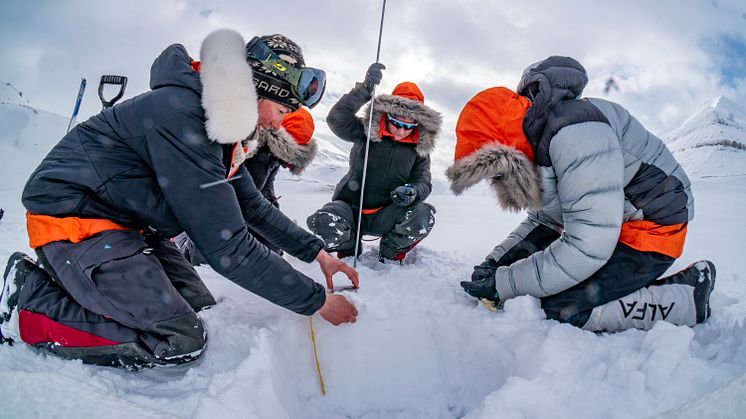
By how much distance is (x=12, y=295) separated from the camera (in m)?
1.49

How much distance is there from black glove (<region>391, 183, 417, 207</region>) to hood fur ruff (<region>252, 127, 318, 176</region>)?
963 millimetres

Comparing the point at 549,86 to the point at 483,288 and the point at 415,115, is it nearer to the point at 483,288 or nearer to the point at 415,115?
the point at 483,288

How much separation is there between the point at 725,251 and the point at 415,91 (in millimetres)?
3394

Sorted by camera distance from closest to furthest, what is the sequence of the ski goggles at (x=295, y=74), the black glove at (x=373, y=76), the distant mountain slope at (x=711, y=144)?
the ski goggles at (x=295, y=74) → the black glove at (x=373, y=76) → the distant mountain slope at (x=711, y=144)

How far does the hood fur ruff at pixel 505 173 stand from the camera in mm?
1823

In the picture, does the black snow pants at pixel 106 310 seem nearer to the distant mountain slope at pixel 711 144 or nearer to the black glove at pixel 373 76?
the black glove at pixel 373 76

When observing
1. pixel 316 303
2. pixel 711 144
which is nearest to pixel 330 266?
pixel 316 303

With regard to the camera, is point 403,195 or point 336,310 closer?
point 336,310

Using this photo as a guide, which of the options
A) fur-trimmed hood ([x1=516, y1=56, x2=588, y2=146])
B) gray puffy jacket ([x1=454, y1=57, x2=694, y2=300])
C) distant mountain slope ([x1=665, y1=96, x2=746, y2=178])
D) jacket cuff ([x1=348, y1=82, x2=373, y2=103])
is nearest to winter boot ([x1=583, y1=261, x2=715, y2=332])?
gray puffy jacket ([x1=454, y1=57, x2=694, y2=300])

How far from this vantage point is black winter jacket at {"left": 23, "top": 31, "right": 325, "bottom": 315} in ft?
4.34

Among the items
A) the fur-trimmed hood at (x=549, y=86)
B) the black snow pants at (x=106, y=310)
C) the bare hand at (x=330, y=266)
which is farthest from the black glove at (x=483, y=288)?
the black snow pants at (x=106, y=310)

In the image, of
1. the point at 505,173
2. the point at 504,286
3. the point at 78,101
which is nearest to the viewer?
the point at 505,173

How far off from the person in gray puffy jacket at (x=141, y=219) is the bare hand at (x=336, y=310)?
0.14m

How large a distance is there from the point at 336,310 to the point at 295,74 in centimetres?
104
